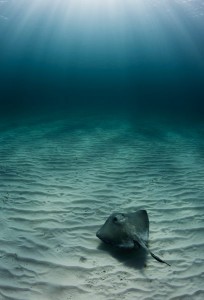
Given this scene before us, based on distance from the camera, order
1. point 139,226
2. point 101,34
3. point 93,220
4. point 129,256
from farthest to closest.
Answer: point 101,34 < point 93,220 < point 139,226 < point 129,256

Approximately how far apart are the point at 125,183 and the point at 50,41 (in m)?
50.1

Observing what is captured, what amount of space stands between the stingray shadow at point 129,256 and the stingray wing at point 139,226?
221mm

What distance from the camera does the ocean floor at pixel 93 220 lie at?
3.80 metres

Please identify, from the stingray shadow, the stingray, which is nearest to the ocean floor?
the stingray shadow

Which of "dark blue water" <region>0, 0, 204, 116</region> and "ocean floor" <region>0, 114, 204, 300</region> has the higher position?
"dark blue water" <region>0, 0, 204, 116</region>

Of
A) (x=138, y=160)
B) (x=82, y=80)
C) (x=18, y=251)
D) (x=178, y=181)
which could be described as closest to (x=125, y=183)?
(x=178, y=181)

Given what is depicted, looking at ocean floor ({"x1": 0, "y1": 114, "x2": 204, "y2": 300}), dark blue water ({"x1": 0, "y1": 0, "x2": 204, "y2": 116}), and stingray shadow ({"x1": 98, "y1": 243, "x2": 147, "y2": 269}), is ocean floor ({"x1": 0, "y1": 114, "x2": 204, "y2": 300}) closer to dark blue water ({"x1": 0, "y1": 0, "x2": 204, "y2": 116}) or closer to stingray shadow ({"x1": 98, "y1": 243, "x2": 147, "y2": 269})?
stingray shadow ({"x1": 98, "y1": 243, "x2": 147, "y2": 269})

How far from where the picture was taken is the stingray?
4.16 metres

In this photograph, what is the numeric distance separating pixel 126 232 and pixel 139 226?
370 millimetres

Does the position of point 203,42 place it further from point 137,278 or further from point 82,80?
point 82,80

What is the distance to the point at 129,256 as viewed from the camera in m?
4.34

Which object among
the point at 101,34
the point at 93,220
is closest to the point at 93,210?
the point at 93,220

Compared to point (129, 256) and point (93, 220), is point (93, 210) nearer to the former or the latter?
point (93, 220)

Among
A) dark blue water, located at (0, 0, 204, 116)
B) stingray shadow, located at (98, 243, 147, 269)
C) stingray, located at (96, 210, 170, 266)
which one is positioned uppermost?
dark blue water, located at (0, 0, 204, 116)
